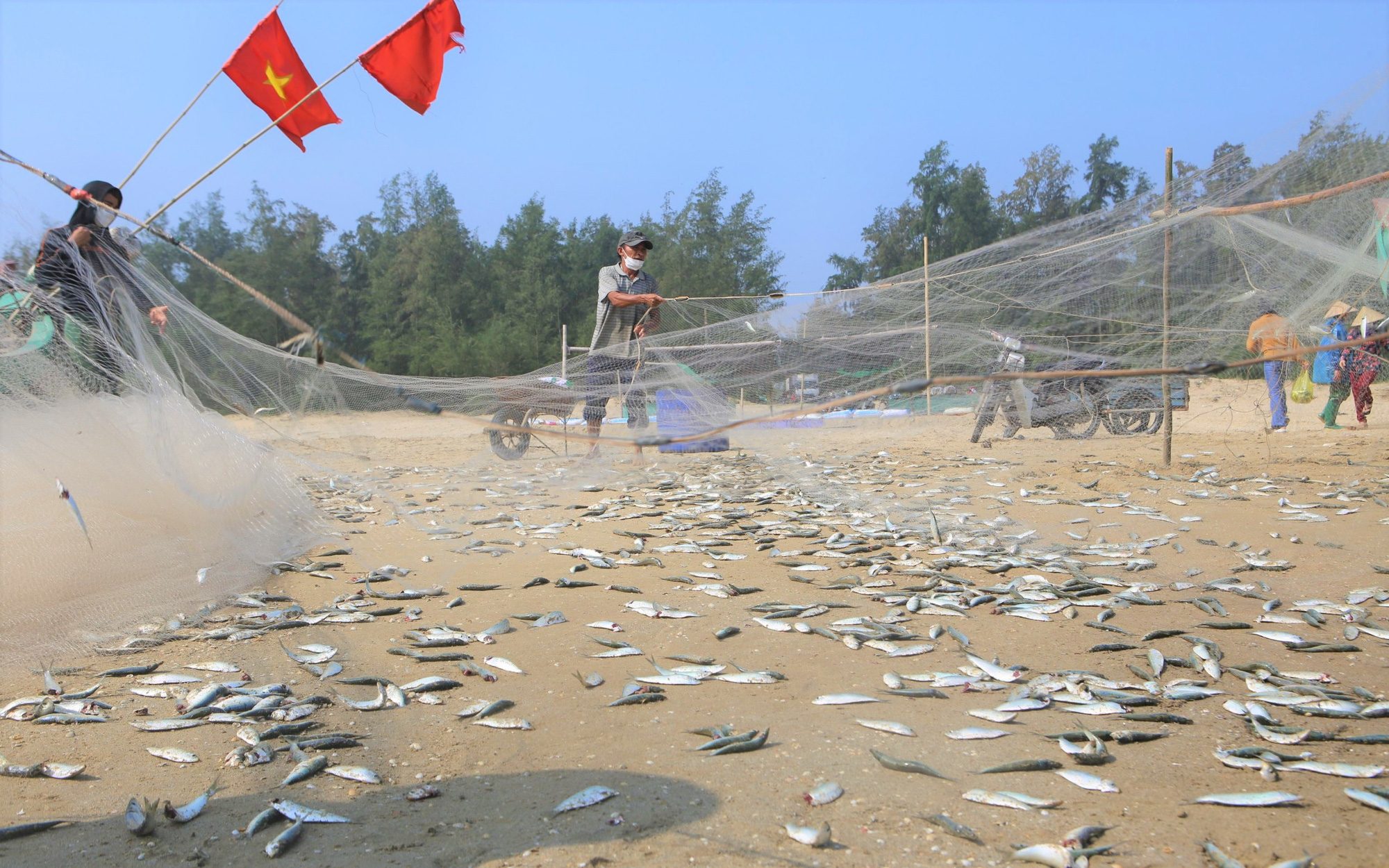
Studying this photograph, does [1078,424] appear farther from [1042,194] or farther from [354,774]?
[1042,194]

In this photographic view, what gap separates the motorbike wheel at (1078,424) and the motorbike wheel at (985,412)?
1300 mm

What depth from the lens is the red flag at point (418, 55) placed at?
19.7ft

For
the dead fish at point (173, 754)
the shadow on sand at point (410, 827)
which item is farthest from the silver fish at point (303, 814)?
the dead fish at point (173, 754)

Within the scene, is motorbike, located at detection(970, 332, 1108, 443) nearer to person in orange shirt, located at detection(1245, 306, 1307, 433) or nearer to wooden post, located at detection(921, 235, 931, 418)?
wooden post, located at detection(921, 235, 931, 418)

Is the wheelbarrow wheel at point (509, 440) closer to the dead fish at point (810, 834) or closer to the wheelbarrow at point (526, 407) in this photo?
the wheelbarrow at point (526, 407)

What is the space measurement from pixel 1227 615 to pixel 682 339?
387 centimetres

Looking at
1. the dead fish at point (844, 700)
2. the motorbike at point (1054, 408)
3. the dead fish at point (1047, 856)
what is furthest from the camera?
the motorbike at point (1054, 408)

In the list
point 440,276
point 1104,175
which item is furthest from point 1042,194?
point 440,276

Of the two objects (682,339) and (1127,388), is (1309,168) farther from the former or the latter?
(1127,388)

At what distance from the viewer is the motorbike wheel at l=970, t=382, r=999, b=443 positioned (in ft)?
20.0

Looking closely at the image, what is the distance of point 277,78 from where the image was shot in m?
5.73

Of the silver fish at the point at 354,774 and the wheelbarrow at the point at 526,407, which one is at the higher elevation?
the wheelbarrow at the point at 526,407

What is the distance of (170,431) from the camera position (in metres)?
3.38

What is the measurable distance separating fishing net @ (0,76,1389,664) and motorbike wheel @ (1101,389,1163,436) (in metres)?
3.33
